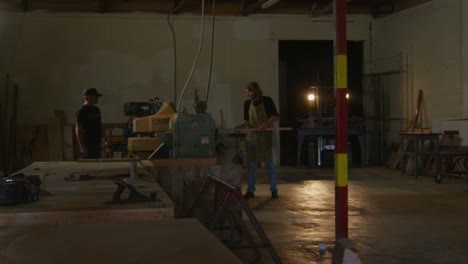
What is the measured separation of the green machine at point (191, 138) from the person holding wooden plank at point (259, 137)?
7.68 feet

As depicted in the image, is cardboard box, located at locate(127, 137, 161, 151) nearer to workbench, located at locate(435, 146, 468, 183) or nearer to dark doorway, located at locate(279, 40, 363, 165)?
workbench, located at locate(435, 146, 468, 183)

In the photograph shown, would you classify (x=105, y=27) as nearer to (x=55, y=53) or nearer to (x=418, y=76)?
(x=55, y=53)

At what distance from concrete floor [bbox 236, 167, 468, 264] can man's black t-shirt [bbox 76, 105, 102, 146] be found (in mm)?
1826

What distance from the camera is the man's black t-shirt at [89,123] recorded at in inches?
236

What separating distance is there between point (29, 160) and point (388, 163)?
247 inches

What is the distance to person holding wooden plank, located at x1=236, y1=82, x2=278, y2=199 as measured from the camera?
6.95m

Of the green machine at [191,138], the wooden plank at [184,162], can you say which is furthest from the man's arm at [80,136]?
the wooden plank at [184,162]

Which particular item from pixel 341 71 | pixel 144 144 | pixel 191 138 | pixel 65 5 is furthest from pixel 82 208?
pixel 65 5

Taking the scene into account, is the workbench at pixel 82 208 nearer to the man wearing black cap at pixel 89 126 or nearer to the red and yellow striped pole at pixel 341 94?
the red and yellow striped pole at pixel 341 94

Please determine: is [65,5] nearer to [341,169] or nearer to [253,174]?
[253,174]

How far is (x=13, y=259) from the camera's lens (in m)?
1.53

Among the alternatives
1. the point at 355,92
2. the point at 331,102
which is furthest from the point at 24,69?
the point at 355,92

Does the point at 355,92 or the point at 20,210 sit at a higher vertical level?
the point at 355,92

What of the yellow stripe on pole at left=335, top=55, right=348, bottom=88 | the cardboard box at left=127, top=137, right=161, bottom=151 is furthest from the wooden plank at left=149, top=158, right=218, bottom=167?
the yellow stripe on pole at left=335, top=55, right=348, bottom=88
